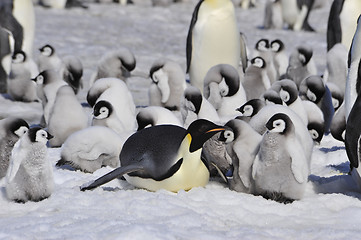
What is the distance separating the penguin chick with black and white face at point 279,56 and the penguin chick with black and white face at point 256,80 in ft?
5.21

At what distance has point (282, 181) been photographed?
12.4ft

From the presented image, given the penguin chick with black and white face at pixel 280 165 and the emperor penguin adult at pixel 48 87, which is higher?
the penguin chick with black and white face at pixel 280 165

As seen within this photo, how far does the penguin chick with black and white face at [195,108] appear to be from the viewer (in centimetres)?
562

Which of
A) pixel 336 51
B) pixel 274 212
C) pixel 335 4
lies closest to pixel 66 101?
pixel 274 212

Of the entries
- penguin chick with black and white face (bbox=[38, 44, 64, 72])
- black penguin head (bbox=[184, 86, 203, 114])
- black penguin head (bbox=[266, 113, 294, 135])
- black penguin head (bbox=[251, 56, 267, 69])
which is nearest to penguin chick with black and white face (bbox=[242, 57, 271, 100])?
black penguin head (bbox=[251, 56, 267, 69])

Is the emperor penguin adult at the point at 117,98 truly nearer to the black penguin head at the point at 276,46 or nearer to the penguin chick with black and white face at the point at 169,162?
the penguin chick with black and white face at the point at 169,162

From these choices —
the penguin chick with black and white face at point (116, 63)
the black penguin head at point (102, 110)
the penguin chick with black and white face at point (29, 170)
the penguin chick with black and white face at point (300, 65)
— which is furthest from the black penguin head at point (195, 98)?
the penguin chick with black and white face at point (300, 65)

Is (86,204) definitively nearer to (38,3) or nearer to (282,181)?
(282,181)

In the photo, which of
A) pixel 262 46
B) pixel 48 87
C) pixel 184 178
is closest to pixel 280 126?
pixel 184 178

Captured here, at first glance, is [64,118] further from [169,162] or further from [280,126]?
[280,126]

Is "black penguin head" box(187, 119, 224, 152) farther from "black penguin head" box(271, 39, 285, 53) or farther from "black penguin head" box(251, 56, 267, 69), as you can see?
"black penguin head" box(271, 39, 285, 53)

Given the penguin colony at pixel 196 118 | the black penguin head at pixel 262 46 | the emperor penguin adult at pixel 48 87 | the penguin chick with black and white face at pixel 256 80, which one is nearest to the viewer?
the penguin colony at pixel 196 118

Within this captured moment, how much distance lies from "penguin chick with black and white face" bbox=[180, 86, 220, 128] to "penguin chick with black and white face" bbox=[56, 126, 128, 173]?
1081mm

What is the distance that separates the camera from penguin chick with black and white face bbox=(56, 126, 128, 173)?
452 centimetres
